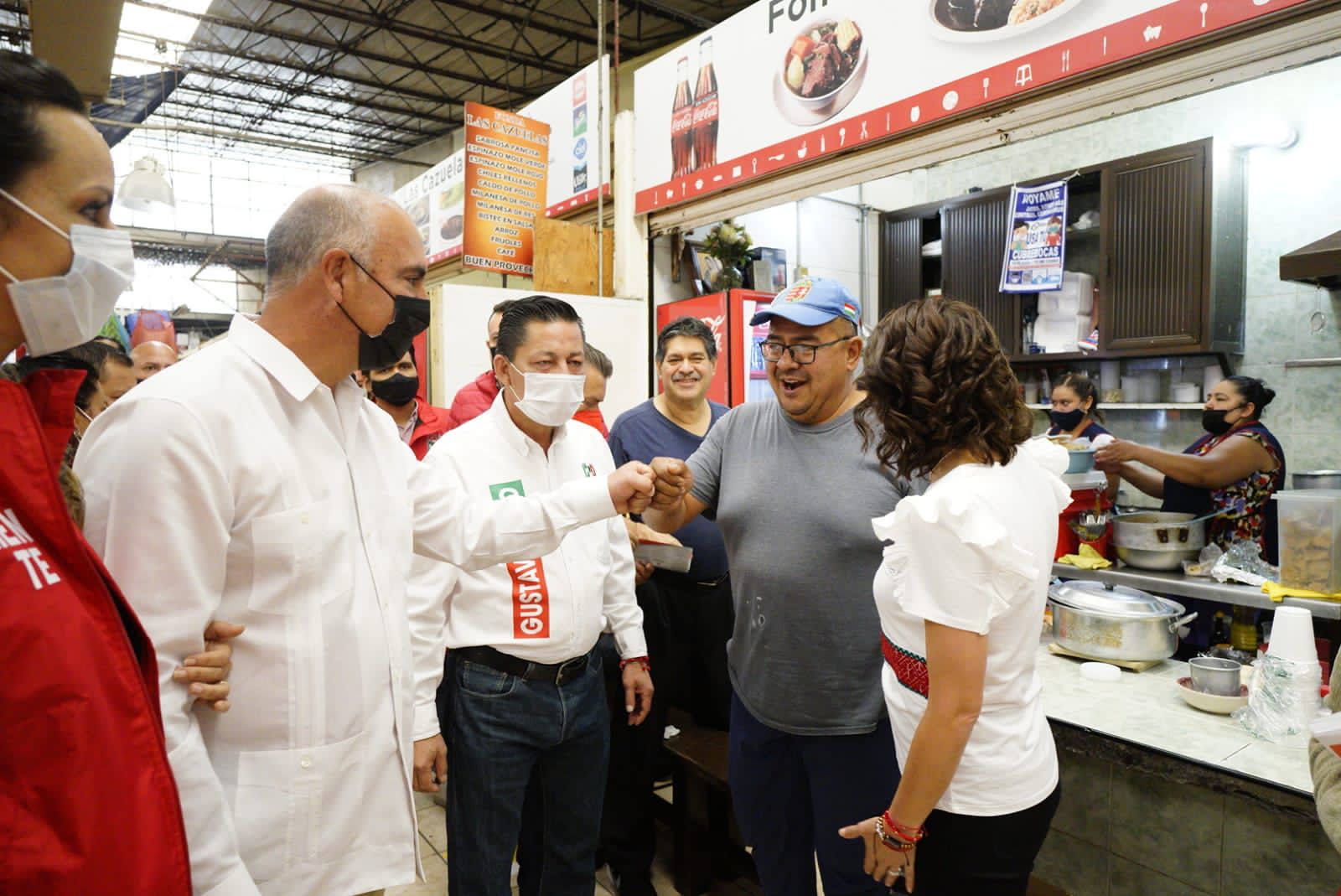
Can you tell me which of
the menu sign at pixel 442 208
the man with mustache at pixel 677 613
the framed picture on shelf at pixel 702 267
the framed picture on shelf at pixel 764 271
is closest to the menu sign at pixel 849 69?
the framed picture on shelf at pixel 702 267

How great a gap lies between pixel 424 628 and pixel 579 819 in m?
0.71

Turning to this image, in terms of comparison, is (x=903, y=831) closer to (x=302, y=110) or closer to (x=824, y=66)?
(x=824, y=66)

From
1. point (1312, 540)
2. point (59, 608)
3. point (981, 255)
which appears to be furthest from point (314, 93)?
point (59, 608)

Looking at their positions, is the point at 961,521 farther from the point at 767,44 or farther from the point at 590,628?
the point at 767,44

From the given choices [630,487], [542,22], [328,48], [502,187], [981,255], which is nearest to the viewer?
[630,487]

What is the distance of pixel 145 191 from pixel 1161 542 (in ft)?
30.6

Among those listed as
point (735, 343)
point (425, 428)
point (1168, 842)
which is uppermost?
point (735, 343)

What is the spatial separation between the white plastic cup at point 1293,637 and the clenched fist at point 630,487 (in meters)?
1.81

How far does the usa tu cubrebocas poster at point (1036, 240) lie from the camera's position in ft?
19.9

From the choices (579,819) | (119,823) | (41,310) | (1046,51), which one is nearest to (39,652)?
(119,823)

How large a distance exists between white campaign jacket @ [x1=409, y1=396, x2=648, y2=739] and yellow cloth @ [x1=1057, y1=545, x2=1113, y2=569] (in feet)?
6.83

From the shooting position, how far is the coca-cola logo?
163 inches

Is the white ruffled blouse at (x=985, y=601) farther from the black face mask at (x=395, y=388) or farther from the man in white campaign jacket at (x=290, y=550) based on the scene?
the black face mask at (x=395, y=388)

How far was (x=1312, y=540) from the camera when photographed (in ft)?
8.84
